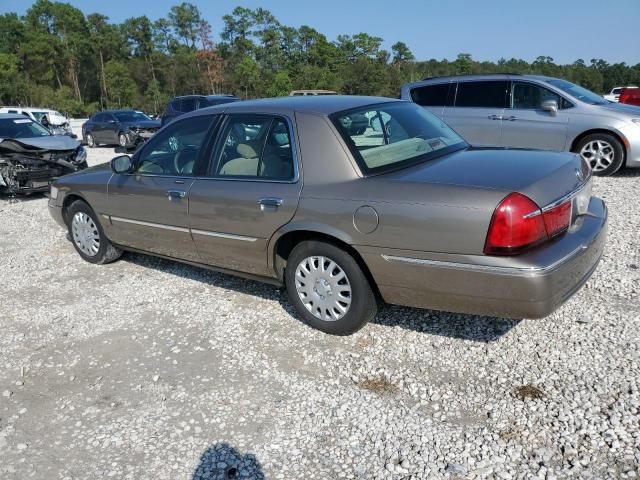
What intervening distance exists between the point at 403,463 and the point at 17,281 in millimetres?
Result: 4539

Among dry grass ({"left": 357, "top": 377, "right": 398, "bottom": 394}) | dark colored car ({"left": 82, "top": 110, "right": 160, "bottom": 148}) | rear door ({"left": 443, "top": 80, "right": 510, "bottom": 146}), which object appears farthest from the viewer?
dark colored car ({"left": 82, "top": 110, "right": 160, "bottom": 148})

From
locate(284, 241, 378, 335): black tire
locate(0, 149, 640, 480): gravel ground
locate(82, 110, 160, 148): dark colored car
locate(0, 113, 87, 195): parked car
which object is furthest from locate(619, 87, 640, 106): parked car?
locate(284, 241, 378, 335): black tire

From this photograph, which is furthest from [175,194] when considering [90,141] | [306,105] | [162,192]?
[90,141]

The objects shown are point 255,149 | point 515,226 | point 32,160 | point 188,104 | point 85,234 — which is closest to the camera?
A: point 515,226

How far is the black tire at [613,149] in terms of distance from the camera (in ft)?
26.5

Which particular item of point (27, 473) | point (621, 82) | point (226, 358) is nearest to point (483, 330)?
point (226, 358)

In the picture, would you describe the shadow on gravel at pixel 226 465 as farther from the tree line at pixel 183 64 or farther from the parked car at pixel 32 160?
the tree line at pixel 183 64

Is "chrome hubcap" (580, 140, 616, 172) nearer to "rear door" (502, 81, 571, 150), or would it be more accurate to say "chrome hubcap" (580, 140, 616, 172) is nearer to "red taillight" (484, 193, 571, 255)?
"rear door" (502, 81, 571, 150)

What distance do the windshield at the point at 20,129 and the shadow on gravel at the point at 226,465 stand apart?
9778mm

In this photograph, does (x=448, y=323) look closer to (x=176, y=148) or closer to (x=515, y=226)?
(x=515, y=226)

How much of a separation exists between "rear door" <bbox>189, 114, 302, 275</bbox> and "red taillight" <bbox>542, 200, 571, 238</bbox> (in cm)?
157

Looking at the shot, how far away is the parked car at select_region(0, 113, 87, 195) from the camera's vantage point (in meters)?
9.35

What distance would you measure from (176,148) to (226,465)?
2.89 metres

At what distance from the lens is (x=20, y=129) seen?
10711 mm
